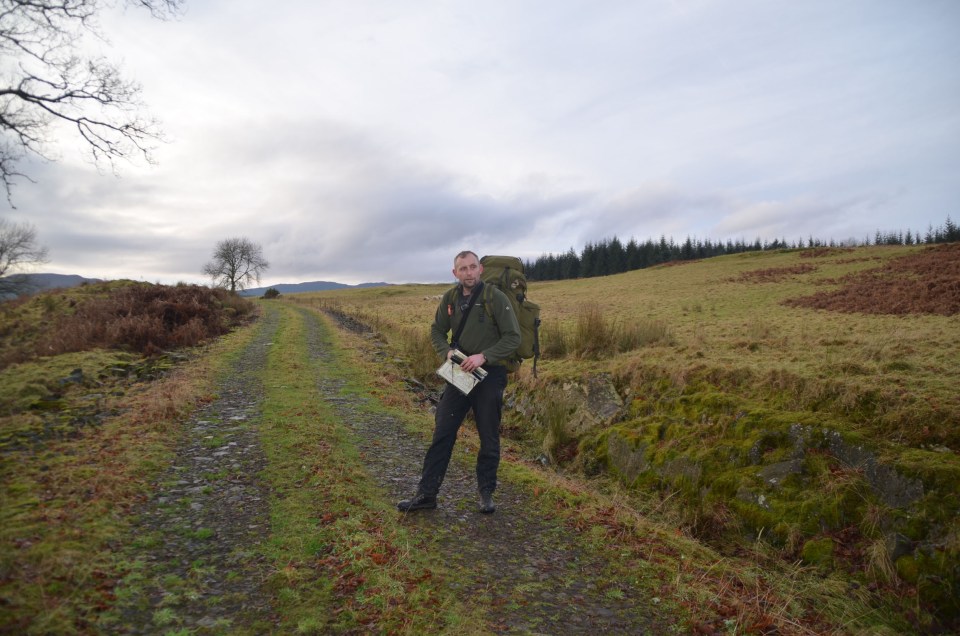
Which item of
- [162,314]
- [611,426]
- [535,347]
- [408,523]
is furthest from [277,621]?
[162,314]

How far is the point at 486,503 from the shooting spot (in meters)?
5.10

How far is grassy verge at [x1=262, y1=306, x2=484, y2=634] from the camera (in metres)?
3.16

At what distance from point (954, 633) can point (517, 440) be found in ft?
20.9

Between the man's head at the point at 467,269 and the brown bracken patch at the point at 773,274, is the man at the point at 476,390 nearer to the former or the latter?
the man's head at the point at 467,269

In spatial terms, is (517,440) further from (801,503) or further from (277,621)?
(277,621)

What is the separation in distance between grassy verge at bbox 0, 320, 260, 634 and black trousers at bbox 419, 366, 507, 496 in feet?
8.92

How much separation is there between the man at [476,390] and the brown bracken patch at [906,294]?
16.0 m

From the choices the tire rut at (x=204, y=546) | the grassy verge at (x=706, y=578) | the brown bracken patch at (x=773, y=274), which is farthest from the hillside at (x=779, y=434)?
the brown bracken patch at (x=773, y=274)

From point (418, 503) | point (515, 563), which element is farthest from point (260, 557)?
point (515, 563)

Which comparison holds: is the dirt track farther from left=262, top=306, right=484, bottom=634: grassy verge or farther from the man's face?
the man's face

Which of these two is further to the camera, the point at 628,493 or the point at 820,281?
the point at 820,281

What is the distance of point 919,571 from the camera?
13.7 ft

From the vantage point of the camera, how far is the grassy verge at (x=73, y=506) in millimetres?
2750

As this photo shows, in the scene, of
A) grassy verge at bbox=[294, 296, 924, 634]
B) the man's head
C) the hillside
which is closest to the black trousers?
grassy verge at bbox=[294, 296, 924, 634]
